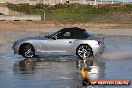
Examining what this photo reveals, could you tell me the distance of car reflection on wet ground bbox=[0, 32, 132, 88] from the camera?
53.8ft

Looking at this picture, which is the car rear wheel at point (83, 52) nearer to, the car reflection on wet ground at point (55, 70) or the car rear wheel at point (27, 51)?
the car reflection on wet ground at point (55, 70)

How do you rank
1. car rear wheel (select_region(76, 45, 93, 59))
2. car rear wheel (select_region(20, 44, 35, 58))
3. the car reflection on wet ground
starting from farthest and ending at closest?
car rear wheel (select_region(20, 44, 35, 58)) → car rear wheel (select_region(76, 45, 93, 59)) → the car reflection on wet ground

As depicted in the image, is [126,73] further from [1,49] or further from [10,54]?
[1,49]

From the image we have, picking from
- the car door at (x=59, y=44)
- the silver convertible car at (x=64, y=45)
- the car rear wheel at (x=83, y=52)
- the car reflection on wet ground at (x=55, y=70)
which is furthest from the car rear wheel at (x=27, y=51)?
the car rear wheel at (x=83, y=52)

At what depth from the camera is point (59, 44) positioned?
944 inches

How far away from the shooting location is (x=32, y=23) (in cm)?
5378

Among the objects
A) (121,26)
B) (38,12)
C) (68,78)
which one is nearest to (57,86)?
(68,78)

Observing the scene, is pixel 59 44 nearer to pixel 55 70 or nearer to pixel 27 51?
pixel 27 51

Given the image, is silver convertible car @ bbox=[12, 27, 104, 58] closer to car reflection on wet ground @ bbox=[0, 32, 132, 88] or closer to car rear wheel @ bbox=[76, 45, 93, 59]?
car rear wheel @ bbox=[76, 45, 93, 59]

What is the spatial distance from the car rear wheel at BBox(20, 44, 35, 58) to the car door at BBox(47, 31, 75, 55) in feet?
2.59

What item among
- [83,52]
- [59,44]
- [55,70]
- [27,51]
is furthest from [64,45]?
[55,70]

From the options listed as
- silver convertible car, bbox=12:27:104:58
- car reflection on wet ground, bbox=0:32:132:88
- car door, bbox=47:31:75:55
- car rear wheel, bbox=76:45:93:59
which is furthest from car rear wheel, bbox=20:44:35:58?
car rear wheel, bbox=76:45:93:59

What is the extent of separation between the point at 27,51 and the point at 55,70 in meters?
5.01

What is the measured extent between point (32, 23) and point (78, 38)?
29844 mm
